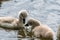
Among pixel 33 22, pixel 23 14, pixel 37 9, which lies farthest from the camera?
pixel 37 9

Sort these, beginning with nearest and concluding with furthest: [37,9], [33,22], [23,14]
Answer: [33,22] → [23,14] → [37,9]

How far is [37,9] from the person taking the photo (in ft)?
22.1

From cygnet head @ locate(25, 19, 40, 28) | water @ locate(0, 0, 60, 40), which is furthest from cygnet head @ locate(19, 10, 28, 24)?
water @ locate(0, 0, 60, 40)

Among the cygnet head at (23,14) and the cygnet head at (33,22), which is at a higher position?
the cygnet head at (23,14)

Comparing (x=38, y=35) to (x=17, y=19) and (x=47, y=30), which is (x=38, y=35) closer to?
(x=47, y=30)

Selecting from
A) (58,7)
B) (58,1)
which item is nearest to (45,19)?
(58,7)

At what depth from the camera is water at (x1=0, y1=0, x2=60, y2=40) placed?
5984mm

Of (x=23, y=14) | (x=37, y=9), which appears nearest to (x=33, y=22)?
(x=23, y=14)

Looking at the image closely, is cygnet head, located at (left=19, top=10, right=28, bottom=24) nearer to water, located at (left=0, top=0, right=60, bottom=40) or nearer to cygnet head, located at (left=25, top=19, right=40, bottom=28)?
cygnet head, located at (left=25, top=19, right=40, bottom=28)

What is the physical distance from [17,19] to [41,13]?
67 cm

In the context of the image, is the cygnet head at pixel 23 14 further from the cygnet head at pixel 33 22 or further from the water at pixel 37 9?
the water at pixel 37 9

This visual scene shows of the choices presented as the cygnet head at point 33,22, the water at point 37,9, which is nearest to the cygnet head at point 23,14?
the cygnet head at point 33,22

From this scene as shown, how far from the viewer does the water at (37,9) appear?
598 centimetres

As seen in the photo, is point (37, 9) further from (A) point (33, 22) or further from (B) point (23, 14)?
(A) point (33, 22)
